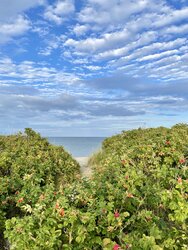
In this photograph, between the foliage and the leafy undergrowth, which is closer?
the leafy undergrowth

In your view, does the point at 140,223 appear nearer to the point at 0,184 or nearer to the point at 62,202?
the point at 62,202

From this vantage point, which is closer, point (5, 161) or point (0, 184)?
point (0, 184)

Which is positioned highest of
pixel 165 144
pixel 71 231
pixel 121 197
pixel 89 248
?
pixel 165 144

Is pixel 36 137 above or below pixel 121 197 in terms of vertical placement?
above

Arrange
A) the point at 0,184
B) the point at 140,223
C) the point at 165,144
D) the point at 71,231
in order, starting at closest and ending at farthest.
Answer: the point at 71,231 → the point at 140,223 → the point at 0,184 → the point at 165,144

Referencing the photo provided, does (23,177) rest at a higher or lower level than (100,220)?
higher

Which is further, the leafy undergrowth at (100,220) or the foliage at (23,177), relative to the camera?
the foliage at (23,177)

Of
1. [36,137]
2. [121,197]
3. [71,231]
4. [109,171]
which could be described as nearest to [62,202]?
[71,231]

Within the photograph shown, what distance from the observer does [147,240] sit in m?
3.70

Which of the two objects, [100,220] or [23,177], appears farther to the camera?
[23,177]

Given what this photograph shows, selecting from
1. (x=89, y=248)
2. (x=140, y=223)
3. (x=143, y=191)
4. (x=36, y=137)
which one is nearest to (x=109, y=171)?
(x=143, y=191)

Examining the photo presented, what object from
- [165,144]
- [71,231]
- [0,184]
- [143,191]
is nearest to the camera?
[71,231]

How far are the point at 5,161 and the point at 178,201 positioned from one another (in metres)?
5.78

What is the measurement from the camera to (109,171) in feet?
23.6
